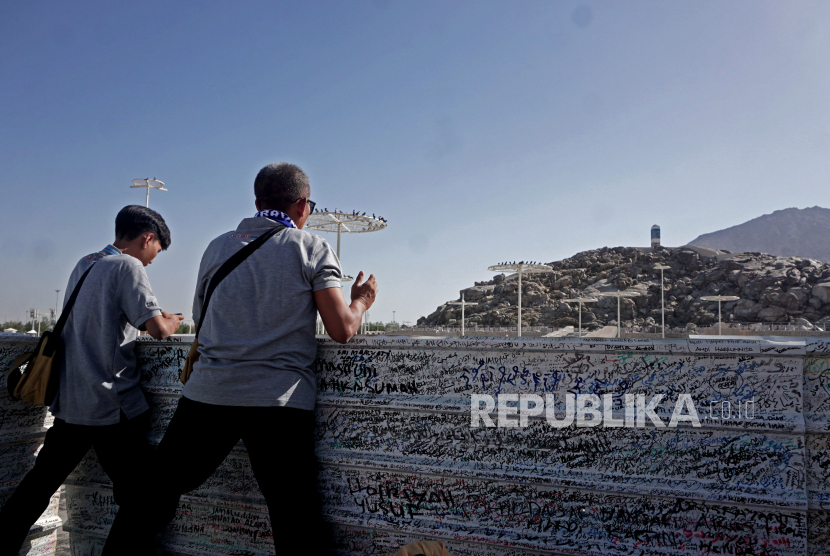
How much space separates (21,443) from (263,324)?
5.80 ft

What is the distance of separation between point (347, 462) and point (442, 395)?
0.52m

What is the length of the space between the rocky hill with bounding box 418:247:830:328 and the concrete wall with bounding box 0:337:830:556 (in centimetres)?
5628

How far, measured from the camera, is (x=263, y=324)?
198 centimetres

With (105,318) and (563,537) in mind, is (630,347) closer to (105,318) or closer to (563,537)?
(563,537)

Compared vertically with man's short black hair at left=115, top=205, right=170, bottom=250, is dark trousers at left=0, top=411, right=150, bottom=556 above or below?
below

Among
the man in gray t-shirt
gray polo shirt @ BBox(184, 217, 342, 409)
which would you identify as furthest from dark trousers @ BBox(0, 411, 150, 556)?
gray polo shirt @ BBox(184, 217, 342, 409)

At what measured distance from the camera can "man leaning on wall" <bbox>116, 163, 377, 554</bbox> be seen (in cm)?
195

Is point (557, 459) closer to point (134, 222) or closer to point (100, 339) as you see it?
point (100, 339)

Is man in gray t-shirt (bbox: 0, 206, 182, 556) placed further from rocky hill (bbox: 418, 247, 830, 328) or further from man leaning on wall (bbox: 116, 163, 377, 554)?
rocky hill (bbox: 418, 247, 830, 328)

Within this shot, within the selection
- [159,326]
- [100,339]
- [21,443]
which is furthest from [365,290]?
[21,443]

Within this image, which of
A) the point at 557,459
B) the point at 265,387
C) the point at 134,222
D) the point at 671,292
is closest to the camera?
the point at 265,387

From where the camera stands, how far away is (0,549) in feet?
7.65

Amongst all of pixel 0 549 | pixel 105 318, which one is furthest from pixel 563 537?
pixel 0 549

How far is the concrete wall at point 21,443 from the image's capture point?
105 inches
